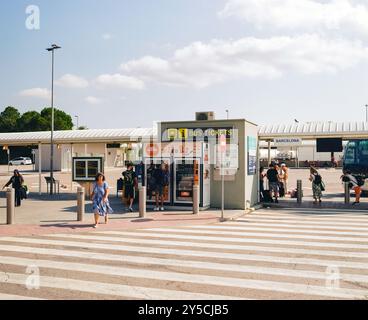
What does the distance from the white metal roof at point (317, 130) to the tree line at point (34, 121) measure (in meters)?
65.0

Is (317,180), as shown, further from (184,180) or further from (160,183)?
(160,183)

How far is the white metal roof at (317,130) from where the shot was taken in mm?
21578

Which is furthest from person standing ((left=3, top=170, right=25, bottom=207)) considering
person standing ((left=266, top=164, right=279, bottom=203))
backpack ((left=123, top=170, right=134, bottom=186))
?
person standing ((left=266, top=164, right=279, bottom=203))

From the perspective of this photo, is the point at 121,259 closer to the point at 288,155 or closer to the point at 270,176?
the point at 270,176

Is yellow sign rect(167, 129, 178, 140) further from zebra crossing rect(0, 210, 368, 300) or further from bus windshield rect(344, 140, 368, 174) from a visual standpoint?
bus windshield rect(344, 140, 368, 174)

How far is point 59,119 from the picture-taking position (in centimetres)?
8400

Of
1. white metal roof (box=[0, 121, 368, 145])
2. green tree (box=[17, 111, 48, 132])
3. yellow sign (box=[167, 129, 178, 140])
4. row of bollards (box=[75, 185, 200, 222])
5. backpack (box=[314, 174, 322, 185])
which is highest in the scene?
green tree (box=[17, 111, 48, 132])

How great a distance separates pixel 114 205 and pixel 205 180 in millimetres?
4585

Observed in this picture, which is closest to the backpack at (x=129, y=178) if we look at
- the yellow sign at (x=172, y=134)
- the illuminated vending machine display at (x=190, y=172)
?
the illuminated vending machine display at (x=190, y=172)

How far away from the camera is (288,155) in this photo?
61562 millimetres

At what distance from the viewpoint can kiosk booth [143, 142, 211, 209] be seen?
16.3 metres

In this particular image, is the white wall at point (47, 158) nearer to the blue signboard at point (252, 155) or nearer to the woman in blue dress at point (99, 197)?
the blue signboard at point (252, 155)

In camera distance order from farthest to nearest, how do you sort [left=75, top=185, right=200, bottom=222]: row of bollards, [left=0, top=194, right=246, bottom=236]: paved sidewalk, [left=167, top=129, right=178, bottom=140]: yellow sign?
[left=167, top=129, right=178, bottom=140]: yellow sign < [left=75, top=185, right=200, bottom=222]: row of bollards < [left=0, top=194, right=246, bottom=236]: paved sidewalk

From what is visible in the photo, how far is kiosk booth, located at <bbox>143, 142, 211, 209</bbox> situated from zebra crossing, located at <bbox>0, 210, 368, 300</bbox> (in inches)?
153
